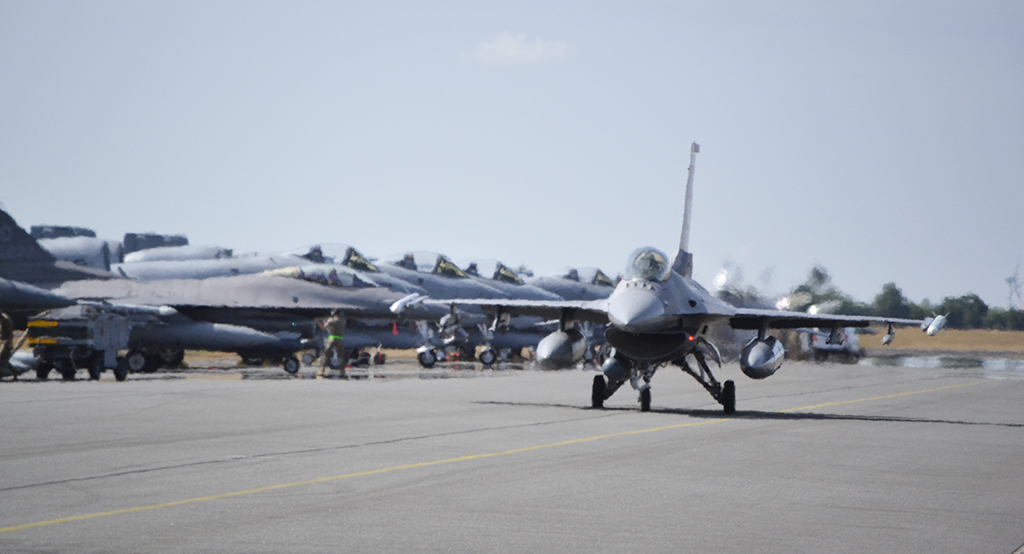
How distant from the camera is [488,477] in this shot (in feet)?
29.2

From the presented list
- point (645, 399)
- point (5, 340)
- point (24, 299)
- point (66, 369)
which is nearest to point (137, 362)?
point (66, 369)

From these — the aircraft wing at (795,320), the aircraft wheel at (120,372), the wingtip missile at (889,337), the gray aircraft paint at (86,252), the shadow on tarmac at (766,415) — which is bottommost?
the shadow on tarmac at (766,415)

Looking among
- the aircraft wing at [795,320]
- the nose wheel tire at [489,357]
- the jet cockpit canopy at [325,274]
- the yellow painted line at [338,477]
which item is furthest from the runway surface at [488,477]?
the nose wheel tire at [489,357]

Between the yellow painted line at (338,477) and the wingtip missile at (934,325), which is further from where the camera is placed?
the wingtip missile at (934,325)

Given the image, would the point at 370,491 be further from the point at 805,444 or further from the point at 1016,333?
the point at 1016,333

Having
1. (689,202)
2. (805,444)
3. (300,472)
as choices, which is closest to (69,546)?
(300,472)

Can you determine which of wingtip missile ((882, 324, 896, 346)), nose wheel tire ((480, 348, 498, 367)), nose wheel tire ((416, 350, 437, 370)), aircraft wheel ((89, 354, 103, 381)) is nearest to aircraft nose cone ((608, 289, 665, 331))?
wingtip missile ((882, 324, 896, 346))

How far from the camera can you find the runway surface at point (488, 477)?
6.40m

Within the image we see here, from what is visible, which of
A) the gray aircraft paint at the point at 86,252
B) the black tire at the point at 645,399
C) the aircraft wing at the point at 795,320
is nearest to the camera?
the black tire at the point at 645,399

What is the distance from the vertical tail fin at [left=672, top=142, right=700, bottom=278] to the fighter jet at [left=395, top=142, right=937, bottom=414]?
0.52 meters

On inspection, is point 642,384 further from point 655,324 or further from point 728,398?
point 655,324

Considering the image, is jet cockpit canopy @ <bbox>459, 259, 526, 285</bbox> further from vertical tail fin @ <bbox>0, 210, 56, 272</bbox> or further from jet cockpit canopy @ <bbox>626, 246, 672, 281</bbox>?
jet cockpit canopy @ <bbox>626, 246, 672, 281</bbox>

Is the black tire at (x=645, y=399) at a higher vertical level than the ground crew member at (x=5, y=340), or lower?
lower

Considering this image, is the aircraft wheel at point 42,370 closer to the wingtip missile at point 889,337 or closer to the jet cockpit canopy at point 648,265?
the jet cockpit canopy at point 648,265
